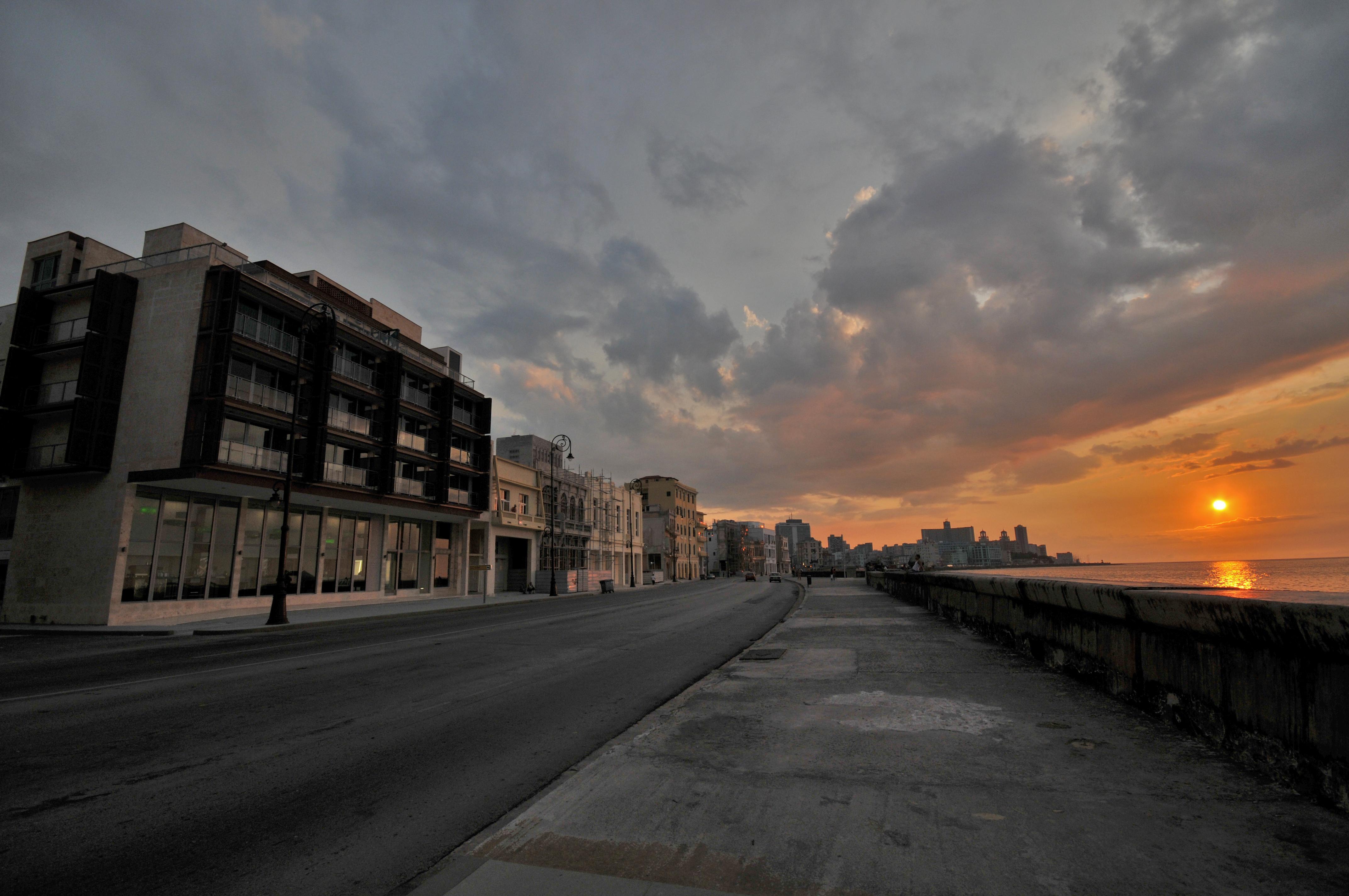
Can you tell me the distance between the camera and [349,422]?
34406mm

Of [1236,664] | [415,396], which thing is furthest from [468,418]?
[1236,664]

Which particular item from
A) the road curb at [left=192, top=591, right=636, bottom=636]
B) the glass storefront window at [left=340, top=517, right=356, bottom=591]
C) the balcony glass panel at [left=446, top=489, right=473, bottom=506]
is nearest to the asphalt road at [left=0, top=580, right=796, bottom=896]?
the road curb at [left=192, top=591, right=636, bottom=636]

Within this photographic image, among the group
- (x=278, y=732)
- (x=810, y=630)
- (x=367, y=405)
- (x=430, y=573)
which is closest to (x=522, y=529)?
(x=430, y=573)

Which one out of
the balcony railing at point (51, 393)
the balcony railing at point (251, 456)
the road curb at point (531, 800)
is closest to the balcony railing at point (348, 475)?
the balcony railing at point (251, 456)

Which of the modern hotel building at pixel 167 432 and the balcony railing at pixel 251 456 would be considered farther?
the balcony railing at pixel 251 456

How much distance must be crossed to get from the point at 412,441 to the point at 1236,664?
133 feet

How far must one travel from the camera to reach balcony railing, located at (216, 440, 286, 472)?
2617 cm

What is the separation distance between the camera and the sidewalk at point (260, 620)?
66.2ft

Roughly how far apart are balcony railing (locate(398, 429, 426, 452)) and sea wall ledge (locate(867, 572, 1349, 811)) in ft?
121

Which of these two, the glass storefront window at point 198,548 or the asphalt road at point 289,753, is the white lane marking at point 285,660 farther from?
the glass storefront window at point 198,548

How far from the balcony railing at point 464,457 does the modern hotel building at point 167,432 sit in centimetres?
817

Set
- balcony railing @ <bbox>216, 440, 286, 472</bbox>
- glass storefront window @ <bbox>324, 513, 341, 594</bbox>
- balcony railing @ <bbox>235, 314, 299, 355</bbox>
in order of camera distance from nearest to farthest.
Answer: balcony railing @ <bbox>216, 440, 286, 472</bbox> → balcony railing @ <bbox>235, 314, 299, 355</bbox> → glass storefront window @ <bbox>324, 513, 341, 594</bbox>

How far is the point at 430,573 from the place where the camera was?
4281cm

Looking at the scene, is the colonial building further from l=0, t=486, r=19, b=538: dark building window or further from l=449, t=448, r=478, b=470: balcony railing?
l=0, t=486, r=19, b=538: dark building window
